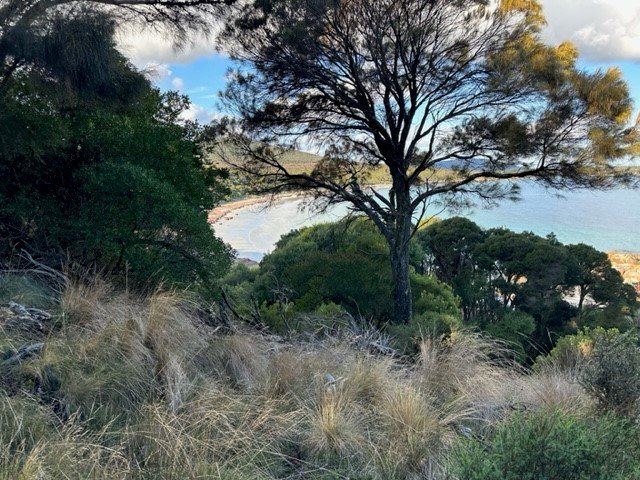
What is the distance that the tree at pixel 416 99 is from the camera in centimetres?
1126

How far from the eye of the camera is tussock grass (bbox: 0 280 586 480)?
2.59 metres

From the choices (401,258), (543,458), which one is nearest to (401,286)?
(401,258)

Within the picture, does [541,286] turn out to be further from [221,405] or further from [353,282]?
[221,405]

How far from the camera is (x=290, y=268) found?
16891mm

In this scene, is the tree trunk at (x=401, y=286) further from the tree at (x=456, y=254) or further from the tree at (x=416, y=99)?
the tree at (x=456, y=254)

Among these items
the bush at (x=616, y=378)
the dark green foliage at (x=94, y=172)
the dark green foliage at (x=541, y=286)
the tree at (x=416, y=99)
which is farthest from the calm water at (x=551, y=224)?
the bush at (x=616, y=378)

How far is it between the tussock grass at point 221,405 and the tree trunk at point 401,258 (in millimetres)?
8514

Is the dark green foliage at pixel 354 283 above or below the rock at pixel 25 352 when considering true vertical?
below

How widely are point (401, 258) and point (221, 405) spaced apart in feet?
34.6

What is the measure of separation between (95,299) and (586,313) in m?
20.9

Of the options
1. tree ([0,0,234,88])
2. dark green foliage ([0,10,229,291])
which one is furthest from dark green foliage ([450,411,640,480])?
tree ([0,0,234,88])

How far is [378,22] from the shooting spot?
11.0 meters

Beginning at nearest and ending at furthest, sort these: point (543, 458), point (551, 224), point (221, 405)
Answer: point (543, 458), point (221, 405), point (551, 224)

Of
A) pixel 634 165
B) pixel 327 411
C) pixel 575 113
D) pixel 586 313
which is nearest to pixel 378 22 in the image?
pixel 575 113
